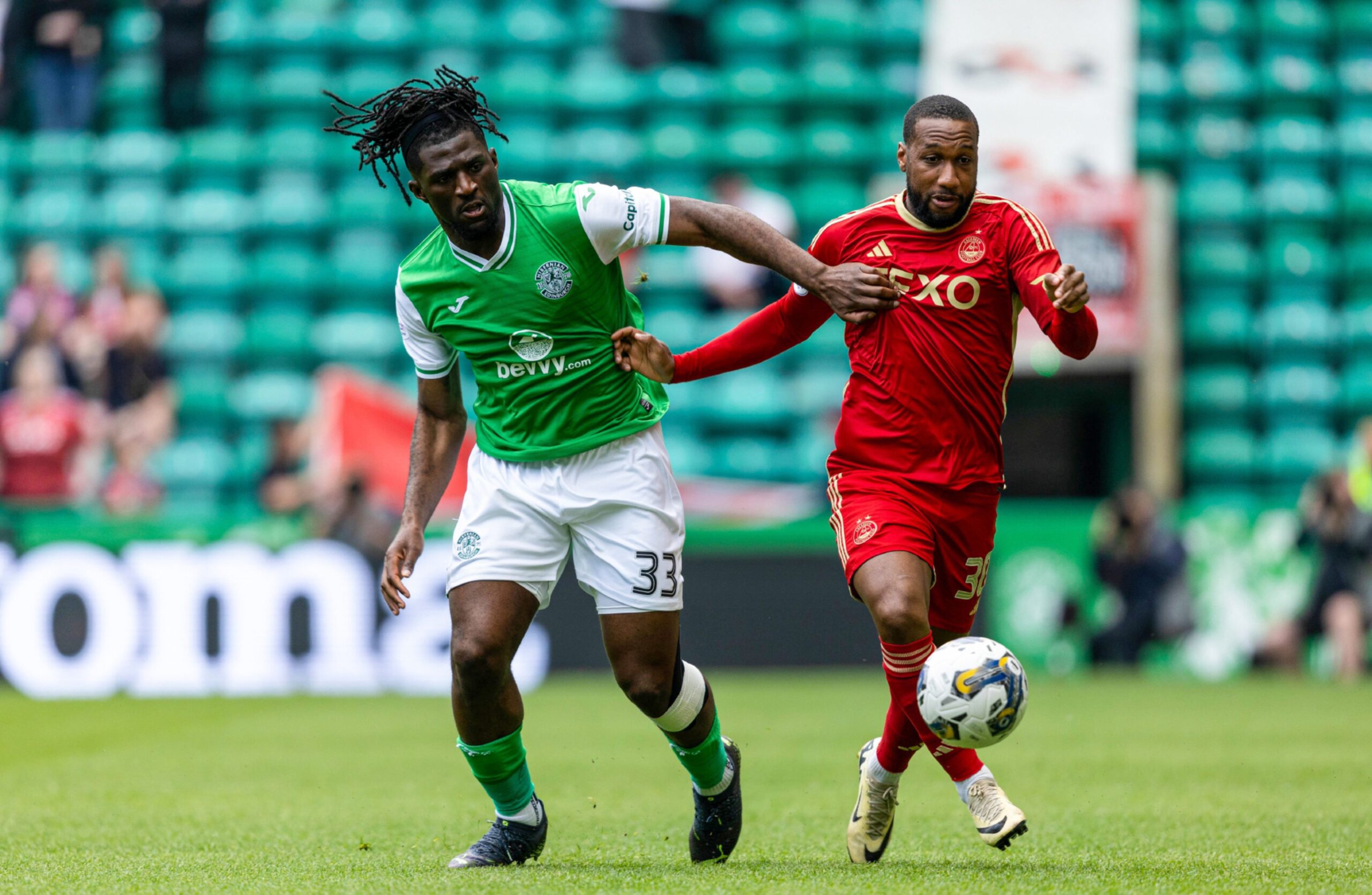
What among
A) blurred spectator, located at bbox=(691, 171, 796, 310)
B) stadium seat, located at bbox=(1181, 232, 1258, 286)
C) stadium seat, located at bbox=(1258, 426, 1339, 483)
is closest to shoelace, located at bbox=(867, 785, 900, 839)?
blurred spectator, located at bbox=(691, 171, 796, 310)

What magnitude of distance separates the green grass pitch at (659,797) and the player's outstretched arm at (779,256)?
1.67m

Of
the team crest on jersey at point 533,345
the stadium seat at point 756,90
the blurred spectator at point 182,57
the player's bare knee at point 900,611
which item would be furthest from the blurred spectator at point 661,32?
the player's bare knee at point 900,611

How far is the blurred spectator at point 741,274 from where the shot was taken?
15539 mm

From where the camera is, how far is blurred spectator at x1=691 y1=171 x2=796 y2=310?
15.5 meters

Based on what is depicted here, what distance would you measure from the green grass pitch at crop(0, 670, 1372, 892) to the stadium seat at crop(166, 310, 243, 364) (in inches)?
189

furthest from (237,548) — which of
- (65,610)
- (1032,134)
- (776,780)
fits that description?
(1032,134)

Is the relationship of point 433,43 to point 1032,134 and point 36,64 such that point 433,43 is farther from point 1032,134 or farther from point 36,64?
point 1032,134

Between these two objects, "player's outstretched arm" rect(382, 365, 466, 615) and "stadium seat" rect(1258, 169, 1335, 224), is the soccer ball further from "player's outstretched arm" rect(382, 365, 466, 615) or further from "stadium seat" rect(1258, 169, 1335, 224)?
"stadium seat" rect(1258, 169, 1335, 224)

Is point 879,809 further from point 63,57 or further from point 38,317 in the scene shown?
point 63,57

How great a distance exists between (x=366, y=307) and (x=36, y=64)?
415 cm

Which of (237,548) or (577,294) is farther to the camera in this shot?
(237,548)

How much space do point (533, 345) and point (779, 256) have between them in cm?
79

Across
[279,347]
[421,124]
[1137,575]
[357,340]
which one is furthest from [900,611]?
[279,347]

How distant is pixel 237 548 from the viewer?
41.8 feet
